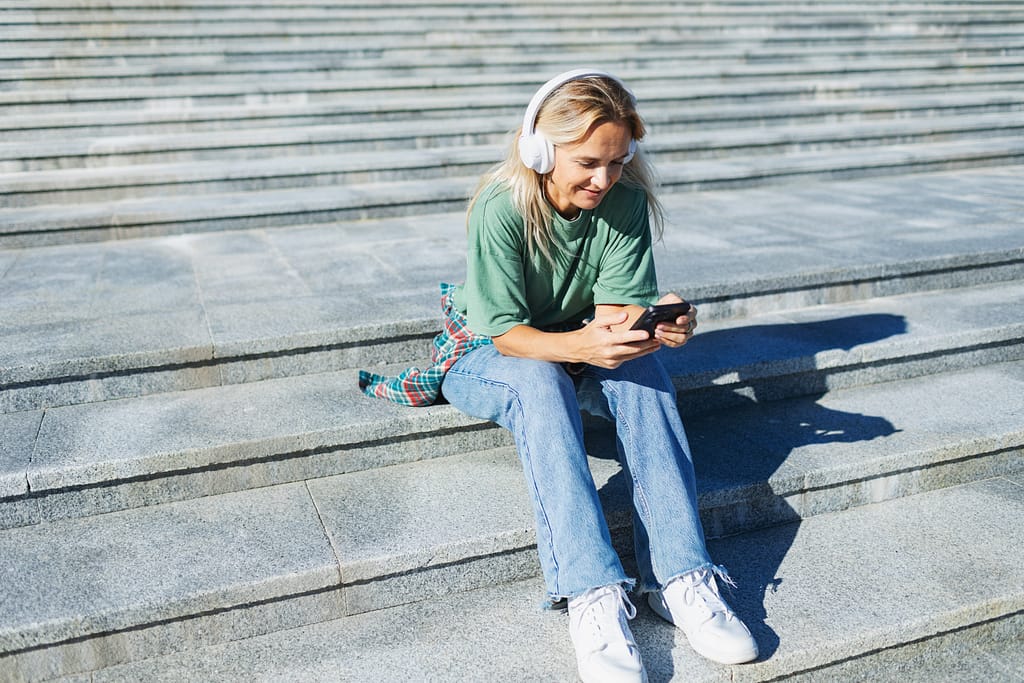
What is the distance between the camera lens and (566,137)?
243 cm

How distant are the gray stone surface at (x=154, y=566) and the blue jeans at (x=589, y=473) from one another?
645 millimetres

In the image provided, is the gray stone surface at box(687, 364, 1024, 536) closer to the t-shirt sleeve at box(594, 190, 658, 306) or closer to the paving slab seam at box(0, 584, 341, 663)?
the t-shirt sleeve at box(594, 190, 658, 306)

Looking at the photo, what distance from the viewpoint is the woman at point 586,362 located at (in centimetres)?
237

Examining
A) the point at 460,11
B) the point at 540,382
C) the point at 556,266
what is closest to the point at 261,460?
the point at 540,382

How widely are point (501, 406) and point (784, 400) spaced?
5.00 feet

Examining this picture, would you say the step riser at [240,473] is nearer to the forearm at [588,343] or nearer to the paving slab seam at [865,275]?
the forearm at [588,343]

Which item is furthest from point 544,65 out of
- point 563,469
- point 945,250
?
point 563,469

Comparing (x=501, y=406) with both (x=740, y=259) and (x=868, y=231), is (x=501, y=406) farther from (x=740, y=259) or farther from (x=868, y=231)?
(x=868, y=231)

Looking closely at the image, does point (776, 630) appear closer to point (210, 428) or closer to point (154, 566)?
point (154, 566)

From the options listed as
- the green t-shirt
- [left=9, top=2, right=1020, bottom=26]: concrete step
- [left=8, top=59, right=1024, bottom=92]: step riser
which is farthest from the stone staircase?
[left=9, top=2, right=1020, bottom=26]: concrete step

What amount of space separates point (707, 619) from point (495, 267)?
1.12 meters

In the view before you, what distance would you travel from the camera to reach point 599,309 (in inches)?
110

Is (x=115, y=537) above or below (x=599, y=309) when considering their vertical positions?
below

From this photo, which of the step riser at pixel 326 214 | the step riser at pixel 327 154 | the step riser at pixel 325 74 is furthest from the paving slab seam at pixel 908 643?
the step riser at pixel 325 74
